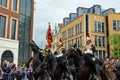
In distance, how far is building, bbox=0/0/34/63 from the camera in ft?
108

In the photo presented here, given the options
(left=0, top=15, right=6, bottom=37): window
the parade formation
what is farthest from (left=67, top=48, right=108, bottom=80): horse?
(left=0, top=15, right=6, bottom=37): window

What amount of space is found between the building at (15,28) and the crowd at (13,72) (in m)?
10.5

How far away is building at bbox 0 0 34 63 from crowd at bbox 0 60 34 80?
10.5m

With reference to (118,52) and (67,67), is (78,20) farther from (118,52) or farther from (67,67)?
(67,67)

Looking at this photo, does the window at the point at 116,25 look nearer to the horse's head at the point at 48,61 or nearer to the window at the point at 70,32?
the window at the point at 70,32

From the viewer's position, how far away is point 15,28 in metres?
35.0

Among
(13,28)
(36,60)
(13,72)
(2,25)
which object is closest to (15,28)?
(13,28)

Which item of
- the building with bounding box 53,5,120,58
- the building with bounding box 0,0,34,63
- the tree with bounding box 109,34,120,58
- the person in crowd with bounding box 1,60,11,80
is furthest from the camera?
the building with bounding box 53,5,120,58

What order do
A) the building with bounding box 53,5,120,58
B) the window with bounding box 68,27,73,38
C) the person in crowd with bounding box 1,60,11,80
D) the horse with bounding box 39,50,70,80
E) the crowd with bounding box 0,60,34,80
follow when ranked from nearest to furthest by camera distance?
the horse with bounding box 39,50,70,80, the person in crowd with bounding box 1,60,11,80, the crowd with bounding box 0,60,34,80, the building with bounding box 53,5,120,58, the window with bounding box 68,27,73,38

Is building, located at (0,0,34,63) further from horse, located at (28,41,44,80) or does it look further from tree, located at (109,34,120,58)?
Result: horse, located at (28,41,44,80)

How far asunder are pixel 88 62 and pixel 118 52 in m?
37.0

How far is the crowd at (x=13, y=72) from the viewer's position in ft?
63.3

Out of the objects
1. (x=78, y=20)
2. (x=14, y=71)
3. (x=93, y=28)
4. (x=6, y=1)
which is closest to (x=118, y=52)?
(x=93, y=28)

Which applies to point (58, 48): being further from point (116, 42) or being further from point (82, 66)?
point (116, 42)
